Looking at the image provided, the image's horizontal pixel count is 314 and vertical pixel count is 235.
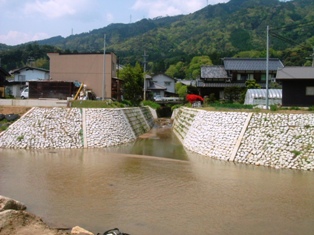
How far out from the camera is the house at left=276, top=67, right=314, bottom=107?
24984 millimetres

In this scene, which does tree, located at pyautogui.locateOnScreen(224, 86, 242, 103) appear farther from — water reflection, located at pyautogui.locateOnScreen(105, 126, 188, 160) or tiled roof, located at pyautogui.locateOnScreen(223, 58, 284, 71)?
tiled roof, located at pyautogui.locateOnScreen(223, 58, 284, 71)

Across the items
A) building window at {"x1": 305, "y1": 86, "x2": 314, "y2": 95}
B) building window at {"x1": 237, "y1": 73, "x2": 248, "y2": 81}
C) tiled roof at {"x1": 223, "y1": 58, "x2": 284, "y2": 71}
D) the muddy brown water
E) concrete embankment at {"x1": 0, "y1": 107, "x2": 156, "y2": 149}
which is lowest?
the muddy brown water

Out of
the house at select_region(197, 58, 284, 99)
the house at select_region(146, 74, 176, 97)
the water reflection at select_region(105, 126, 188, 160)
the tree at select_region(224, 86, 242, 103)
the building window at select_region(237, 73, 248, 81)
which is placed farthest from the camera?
the house at select_region(146, 74, 176, 97)

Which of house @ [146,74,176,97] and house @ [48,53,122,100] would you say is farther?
house @ [146,74,176,97]

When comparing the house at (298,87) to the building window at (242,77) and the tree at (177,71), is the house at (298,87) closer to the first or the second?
the building window at (242,77)

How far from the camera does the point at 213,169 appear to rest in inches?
698

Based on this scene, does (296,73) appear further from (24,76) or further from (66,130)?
(24,76)

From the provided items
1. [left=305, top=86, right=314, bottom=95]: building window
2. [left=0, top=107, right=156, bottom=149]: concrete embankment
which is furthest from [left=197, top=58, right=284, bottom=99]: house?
[left=0, top=107, right=156, bottom=149]: concrete embankment

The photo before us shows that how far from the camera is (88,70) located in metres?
37.7

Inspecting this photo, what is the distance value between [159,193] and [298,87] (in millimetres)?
16474

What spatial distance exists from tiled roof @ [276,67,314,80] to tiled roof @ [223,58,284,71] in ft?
64.1

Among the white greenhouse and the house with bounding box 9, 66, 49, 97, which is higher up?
the house with bounding box 9, 66, 49, 97

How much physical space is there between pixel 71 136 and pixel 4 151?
14.6ft

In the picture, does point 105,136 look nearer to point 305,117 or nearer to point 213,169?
point 213,169
